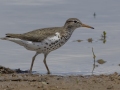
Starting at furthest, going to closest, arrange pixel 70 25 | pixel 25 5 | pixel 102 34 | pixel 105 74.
→ pixel 25 5 < pixel 102 34 < pixel 70 25 < pixel 105 74

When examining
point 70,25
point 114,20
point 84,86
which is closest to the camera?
point 84,86

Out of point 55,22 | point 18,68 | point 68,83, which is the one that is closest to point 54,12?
point 55,22

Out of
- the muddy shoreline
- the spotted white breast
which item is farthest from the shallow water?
the muddy shoreline

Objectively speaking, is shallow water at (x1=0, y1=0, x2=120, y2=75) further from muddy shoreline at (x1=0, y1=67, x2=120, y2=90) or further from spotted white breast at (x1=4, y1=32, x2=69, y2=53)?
muddy shoreline at (x1=0, y1=67, x2=120, y2=90)

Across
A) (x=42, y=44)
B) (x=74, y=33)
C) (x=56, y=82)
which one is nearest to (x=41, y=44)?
(x=42, y=44)

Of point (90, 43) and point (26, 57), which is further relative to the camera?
point (90, 43)

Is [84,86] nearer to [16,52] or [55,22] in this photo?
[16,52]

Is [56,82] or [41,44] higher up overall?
A: [41,44]

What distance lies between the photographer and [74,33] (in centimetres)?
1594

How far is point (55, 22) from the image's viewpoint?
16.5 metres

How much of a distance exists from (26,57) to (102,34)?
9.42 ft

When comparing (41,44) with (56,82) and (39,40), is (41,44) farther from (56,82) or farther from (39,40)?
(56,82)

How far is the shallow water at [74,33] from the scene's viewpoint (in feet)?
43.8

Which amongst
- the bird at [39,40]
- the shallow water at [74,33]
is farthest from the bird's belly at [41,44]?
the shallow water at [74,33]
